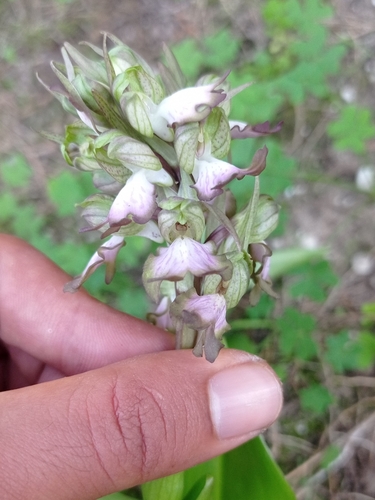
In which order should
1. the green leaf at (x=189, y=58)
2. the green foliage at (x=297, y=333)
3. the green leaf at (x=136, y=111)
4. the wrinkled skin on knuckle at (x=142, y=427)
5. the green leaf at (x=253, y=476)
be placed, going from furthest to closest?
the green leaf at (x=189, y=58), the green foliage at (x=297, y=333), the green leaf at (x=253, y=476), the wrinkled skin on knuckle at (x=142, y=427), the green leaf at (x=136, y=111)

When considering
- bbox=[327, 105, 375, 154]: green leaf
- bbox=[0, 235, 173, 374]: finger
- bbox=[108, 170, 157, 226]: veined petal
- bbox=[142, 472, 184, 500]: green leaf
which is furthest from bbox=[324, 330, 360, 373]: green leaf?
bbox=[108, 170, 157, 226]: veined petal

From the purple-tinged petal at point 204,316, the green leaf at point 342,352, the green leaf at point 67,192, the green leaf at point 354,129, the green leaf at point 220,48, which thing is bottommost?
the green leaf at point 342,352

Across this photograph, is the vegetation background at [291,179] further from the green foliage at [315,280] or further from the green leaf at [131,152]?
the green leaf at [131,152]

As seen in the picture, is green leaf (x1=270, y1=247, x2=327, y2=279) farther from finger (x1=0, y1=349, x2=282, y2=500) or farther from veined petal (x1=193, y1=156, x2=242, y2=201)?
veined petal (x1=193, y1=156, x2=242, y2=201)

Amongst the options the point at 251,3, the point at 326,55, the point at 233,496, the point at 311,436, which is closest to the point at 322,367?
the point at 311,436

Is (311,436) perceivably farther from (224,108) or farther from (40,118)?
(40,118)

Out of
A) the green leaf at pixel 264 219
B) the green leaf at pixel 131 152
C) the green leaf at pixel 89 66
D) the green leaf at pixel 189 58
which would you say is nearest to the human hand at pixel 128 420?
the green leaf at pixel 264 219

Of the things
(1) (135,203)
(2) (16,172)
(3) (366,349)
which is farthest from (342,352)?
(2) (16,172)
